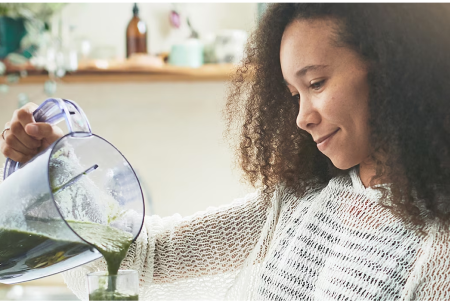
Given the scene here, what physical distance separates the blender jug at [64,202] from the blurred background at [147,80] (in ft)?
4.09

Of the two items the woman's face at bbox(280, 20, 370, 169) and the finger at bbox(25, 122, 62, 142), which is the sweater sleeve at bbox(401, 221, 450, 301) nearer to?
the woman's face at bbox(280, 20, 370, 169)

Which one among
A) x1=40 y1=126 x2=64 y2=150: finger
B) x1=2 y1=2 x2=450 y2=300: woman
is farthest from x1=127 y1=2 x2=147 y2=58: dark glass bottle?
x1=40 y1=126 x2=64 y2=150: finger

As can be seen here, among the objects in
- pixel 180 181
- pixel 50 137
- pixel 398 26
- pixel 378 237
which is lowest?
pixel 180 181

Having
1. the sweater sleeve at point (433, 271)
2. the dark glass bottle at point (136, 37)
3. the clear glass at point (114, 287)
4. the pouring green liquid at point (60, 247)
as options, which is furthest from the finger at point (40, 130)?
the dark glass bottle at point (136, 37)

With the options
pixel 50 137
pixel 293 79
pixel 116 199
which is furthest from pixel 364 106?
pixel 50 137

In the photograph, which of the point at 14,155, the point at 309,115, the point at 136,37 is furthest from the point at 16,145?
the point at 136,37

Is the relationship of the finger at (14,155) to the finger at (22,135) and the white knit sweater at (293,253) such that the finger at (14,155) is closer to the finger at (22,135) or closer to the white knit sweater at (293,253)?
the finger at (22,135)

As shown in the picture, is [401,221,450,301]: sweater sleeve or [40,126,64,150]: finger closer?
[401,221,450,301]: sweater sleeve

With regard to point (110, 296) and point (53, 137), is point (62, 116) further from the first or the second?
point (110, 296)

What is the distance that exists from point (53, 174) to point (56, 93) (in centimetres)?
153

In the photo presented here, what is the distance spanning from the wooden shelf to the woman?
959mm

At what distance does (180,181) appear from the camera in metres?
2.31

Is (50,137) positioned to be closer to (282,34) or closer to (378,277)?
(282,34)

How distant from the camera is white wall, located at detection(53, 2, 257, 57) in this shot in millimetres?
2201
